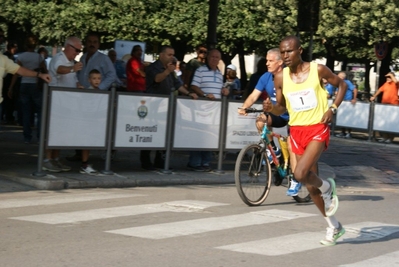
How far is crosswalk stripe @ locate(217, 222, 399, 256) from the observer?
789 centimetres

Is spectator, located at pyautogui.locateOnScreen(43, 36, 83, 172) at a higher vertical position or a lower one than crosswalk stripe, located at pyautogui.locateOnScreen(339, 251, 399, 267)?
higher

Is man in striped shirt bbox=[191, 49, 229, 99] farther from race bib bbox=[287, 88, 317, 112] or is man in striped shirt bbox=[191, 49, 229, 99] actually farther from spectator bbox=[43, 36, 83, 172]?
race bib bbox=[287, 88, 317, 112]

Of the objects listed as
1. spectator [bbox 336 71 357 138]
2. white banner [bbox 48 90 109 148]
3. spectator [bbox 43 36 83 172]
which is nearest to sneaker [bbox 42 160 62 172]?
spectator [bbox 43 36 83 172]

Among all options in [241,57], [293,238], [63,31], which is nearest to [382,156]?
[293,238]

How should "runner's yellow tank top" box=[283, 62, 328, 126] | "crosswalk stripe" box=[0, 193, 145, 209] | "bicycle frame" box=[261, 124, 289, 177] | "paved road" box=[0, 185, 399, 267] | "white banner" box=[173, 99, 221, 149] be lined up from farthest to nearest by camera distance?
"white banner" box=[173, 99, 221, 149]
"bicycle frame" box=[261, 124, 289, 177]
"crosswalk stripe" box=[0, 193, 145, 209]
"runner's yellow tank top" box=[283, 62, 328, 126]
"paved road" box=[0, 185, 399, 267]

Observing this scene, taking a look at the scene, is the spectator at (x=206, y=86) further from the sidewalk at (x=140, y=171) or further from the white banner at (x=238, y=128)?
the white banner at (x=238, y=128)

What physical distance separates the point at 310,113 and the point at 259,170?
8.60 feet

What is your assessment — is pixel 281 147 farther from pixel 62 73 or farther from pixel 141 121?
pixel 62 73

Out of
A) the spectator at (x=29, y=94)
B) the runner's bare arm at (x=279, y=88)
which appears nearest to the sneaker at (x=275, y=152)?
the runner's bare arm at (x=279, y=88)

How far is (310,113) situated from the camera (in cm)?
865

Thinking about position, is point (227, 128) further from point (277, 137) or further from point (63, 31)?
point (63, 31)

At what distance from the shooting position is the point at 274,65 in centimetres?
1136

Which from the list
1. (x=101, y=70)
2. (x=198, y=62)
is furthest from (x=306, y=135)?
(x=198, y=62)

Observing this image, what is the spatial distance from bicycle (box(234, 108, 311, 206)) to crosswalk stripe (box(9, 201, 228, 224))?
0.36 metres
